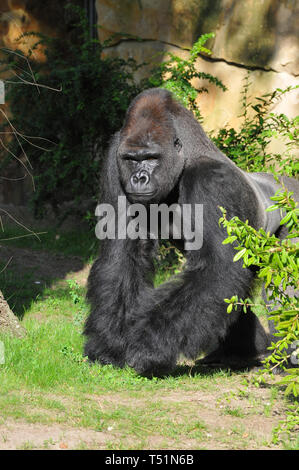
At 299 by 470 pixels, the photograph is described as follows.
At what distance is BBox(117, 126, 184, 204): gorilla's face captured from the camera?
→ 405 cm

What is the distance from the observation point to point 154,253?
175 inches

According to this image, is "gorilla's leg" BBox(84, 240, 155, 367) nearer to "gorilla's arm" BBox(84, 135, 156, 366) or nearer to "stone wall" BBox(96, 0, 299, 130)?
"gorilla's arm" BBox(84, 135, 156, 366)

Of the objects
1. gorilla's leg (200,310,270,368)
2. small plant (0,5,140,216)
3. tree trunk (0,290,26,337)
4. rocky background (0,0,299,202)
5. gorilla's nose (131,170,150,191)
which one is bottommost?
gorilla's leg (200,310,270,368)

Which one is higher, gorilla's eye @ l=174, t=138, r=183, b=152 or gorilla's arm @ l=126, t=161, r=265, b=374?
gorilla's eye @ l=174, t=138, r=183, b=152

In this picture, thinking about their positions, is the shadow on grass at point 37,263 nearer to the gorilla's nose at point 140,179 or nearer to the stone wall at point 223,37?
the gorilla's nose at point 140,179

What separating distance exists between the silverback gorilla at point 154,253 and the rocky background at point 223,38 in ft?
10.1

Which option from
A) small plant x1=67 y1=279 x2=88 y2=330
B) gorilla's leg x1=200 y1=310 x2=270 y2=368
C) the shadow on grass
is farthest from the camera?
the shadow on grass

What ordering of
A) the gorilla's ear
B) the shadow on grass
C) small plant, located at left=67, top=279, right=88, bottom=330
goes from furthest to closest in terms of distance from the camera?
the shadow on grass
small plant, located at left=67, top=279, right=88, bottom=330
the gorilla's ear

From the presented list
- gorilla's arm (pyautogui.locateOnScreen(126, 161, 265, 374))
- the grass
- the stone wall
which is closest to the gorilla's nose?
gorilla's arm (pyautogui.locateOnScreen(126, 161, 265, 374))

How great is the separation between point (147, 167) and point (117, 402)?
134 cm

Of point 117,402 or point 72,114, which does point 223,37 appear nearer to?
point 72,114

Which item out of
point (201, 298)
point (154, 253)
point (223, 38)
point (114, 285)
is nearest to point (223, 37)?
point (223, 38)

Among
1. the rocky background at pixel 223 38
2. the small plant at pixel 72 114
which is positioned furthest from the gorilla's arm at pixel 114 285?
the rocky background at pixel 223 38

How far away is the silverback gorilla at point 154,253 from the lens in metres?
3.99
